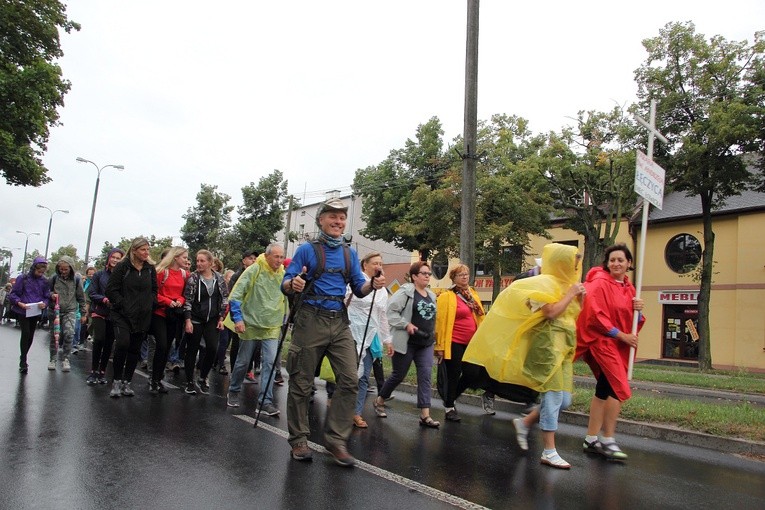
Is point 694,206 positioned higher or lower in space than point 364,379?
higher

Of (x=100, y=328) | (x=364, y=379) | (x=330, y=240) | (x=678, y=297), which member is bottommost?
(x=364, y=379)

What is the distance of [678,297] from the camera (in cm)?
2838

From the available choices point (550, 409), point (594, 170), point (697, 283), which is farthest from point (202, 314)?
point (697, 283)

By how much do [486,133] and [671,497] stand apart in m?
24.7

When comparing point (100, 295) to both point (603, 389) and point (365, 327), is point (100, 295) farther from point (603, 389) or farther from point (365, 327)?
point (603, 389)

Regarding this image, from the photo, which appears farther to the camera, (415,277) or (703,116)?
(703,116)

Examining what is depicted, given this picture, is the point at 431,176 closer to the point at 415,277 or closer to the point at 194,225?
the point at 194,225

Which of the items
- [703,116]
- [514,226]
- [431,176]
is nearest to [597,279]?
[703,116]

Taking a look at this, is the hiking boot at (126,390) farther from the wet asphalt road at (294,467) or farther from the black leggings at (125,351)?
the wet asphalt road at (294,467)

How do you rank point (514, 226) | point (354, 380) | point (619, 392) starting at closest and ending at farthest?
point (354, 380) < point (619, 392) < point (514, 226)

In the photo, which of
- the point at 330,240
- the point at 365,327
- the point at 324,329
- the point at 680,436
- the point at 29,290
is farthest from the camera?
the point at 29,290

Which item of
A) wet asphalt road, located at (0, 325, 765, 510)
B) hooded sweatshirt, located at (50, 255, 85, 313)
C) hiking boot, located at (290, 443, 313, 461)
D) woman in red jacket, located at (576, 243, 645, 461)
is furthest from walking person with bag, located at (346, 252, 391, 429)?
hooded sweatshirt, located at (50, 255, 85, 313)

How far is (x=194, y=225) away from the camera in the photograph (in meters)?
36.6

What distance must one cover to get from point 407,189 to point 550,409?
29.9 m
